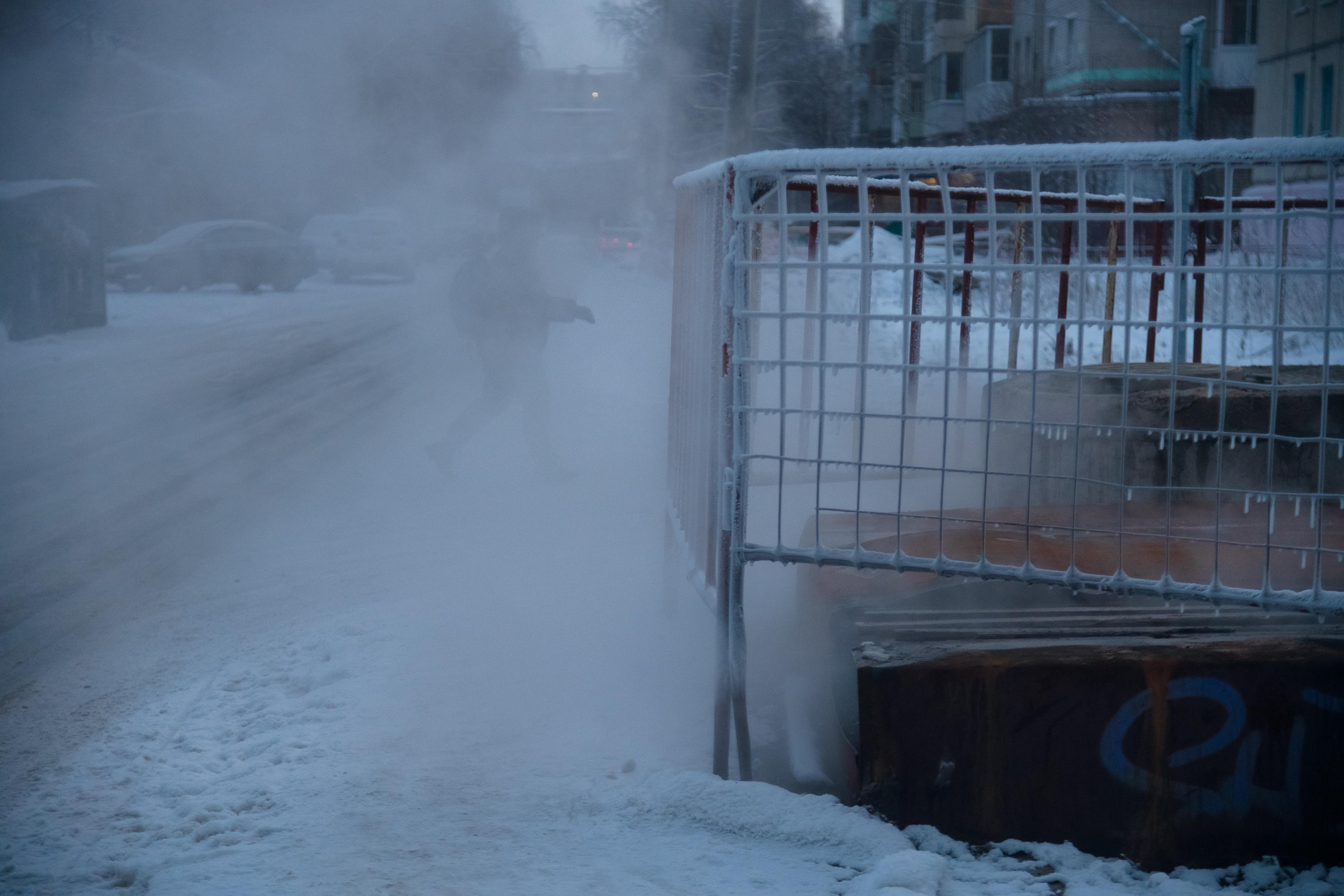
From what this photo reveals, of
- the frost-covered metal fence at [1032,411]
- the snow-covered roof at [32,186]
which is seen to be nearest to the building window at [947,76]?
the snow-covered roof at [32,186]

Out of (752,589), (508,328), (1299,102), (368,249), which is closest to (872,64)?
(1299,102)

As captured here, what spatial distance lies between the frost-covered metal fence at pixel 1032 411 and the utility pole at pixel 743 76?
8.50 m

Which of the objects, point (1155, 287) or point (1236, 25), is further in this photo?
point (1236, 25)

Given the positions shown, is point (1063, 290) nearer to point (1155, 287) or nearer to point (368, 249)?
point (1155, 287)

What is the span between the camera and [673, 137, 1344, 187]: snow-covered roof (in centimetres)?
211

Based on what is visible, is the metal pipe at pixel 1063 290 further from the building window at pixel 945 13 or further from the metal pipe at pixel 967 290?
the building window at pixel 945 13

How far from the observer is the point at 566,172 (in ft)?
62.1

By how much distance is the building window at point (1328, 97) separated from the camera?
66.1ft

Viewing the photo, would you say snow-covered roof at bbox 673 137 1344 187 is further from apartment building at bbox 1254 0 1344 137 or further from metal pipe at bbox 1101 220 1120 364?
apartment building at bbox 1254 0 1344 137

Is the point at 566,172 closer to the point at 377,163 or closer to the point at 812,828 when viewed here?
the point at 377,163

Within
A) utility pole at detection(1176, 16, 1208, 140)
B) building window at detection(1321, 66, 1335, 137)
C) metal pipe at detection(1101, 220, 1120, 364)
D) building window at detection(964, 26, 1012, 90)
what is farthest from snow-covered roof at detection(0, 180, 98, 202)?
building window at detection(964, 26, 1012, 90)

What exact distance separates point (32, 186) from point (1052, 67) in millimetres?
22731

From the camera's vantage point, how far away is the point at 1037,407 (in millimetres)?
3762

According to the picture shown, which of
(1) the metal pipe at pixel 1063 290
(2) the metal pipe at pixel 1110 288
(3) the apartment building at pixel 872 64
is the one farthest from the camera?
(3) the apartment building at pixel 872 64
